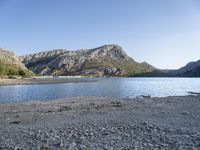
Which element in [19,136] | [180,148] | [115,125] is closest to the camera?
[180,148]

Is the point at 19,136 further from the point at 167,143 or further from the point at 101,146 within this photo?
the point at 167,143

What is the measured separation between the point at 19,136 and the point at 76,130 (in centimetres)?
353

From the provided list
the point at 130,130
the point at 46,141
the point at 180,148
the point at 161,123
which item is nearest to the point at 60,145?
the point at 46,141

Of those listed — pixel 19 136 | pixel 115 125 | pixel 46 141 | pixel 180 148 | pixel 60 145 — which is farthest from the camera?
pixel 115 125

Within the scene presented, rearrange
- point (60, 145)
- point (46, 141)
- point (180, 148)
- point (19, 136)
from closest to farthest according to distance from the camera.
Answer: point (180, 148)
point (60, 145)
point (46, 141)
point (19, 136)

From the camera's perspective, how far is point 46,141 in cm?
1534

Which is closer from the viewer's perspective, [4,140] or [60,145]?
[60,145]

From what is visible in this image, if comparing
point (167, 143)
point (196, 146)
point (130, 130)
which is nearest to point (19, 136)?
point (130, 130)

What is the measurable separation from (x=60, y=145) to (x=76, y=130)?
3353 mm

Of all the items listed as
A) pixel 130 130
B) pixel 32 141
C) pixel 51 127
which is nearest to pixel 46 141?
pixel 32 141

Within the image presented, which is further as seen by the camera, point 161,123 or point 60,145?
point 161,123

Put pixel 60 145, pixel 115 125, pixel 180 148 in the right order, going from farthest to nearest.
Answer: pixel 115 125
pixel 60 145
pixel 180 148

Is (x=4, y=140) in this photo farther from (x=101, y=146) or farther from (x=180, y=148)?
(x=180, y=148)

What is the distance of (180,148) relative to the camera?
527 inches
